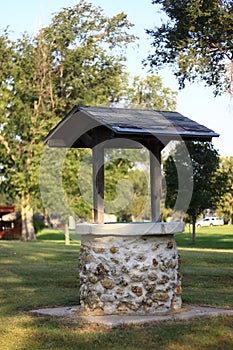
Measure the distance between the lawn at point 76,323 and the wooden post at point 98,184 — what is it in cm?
196

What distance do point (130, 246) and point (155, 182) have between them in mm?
1315

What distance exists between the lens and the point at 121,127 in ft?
37.9

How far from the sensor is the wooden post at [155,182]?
12367mm

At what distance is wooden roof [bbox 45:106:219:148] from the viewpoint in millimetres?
11750

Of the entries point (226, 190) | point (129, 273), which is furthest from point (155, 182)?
point (226, 190)

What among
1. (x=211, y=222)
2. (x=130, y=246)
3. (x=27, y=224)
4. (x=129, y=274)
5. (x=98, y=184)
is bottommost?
(x=129, y=274)

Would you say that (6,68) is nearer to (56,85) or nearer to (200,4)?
(56,85)

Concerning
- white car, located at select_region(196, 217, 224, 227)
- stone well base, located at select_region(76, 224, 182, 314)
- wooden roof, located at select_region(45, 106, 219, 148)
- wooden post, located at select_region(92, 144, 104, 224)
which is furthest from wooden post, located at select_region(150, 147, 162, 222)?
white car, located at select_region(196, 217, 224, 227)

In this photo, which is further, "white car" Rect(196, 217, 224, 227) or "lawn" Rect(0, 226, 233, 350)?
"white car" Rect(196, 217, 224, 227)

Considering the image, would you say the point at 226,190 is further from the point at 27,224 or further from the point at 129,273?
the point at 129,273

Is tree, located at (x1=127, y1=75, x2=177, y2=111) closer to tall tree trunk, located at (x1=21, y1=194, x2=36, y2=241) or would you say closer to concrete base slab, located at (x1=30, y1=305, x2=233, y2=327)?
tall tree trunk, located at (x1=21, y1=194, x2=36, y2=241)

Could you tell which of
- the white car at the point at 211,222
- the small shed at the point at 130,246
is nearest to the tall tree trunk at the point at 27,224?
the small shed at the point at 130,246

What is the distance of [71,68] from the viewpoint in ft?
169

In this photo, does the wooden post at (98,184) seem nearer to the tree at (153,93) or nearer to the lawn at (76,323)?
the lawn at (76,323)
